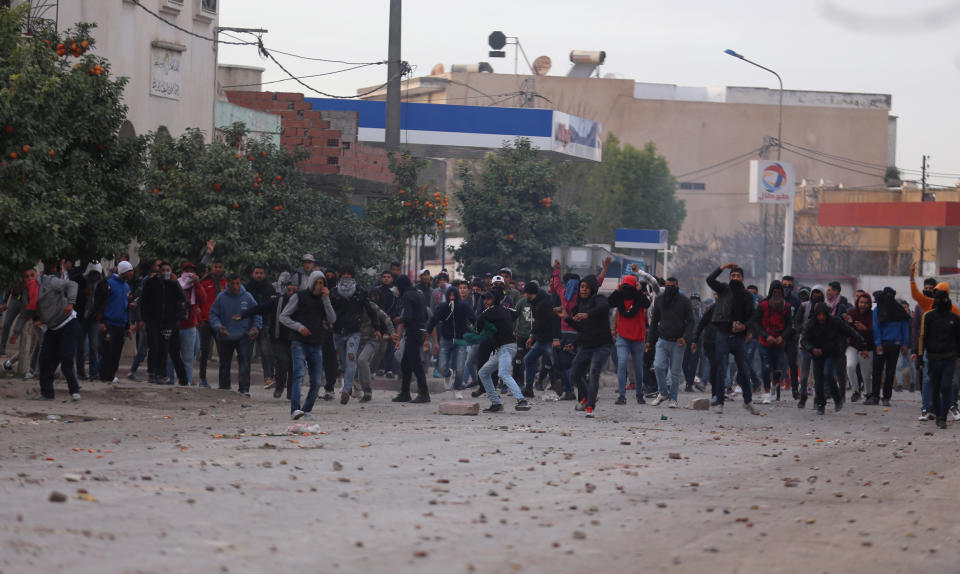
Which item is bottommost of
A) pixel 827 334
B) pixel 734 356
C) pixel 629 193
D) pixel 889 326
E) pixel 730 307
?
pixel 734 356

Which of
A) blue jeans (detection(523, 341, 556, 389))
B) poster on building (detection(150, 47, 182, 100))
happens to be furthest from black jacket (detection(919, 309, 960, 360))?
poster on building (detection(150, 47, 182, 100))

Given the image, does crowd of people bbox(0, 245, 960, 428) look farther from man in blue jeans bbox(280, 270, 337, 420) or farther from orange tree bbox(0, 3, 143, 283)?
orange tree bbox(0, 3, 143, 283)

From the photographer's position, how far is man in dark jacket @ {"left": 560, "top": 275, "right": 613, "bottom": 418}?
53.3 feet

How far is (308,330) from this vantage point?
14.3 m

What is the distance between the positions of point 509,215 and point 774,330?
23626 millimetres

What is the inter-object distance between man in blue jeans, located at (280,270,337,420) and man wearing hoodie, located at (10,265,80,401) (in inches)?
107

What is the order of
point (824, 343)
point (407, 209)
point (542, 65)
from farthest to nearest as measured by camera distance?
point (542, 65) < point (407, 209) < point (824, 343)

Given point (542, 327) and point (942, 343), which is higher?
point (942, 343)

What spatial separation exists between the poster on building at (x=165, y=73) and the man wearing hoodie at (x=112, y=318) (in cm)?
1132

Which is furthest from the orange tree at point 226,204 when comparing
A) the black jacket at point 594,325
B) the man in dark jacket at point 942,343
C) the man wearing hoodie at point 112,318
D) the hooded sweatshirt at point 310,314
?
the man in dark jacket at point 942,343

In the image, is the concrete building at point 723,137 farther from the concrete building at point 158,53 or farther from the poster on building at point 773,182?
the concrete building at point 158,53

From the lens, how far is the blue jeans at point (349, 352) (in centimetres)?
1728

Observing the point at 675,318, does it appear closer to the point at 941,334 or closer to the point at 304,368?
the point at 941,334

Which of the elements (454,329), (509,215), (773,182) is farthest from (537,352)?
(773,182)
